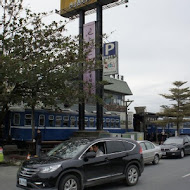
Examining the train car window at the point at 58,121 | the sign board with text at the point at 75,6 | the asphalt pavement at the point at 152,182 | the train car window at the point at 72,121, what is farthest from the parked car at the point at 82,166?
the sign board with text at the point at 75,6

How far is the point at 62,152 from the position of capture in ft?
25.6

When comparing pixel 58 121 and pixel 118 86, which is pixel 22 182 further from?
pixel 118 86

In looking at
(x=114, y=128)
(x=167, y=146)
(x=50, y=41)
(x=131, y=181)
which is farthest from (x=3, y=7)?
(x=114, y=128)

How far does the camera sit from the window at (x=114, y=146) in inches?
323

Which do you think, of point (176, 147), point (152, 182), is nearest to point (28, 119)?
point (176, 147)

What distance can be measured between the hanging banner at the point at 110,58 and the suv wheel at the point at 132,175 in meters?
13.5

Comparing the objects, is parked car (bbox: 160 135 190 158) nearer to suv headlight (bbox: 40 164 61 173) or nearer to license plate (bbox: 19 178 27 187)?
suv headlight (bbox: 40 164 61 173)

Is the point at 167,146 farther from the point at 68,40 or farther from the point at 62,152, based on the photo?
the point at 62,152

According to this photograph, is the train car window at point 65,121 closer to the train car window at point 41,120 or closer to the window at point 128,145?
the train car window at point 41,120

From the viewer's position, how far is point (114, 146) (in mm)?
8375

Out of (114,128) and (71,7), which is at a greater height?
(71,7)

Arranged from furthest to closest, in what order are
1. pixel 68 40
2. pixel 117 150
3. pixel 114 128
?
pixel 114 128
pixel 68 40
pixel 117 150

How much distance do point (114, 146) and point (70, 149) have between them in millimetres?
1451

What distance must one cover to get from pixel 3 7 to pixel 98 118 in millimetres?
11599
